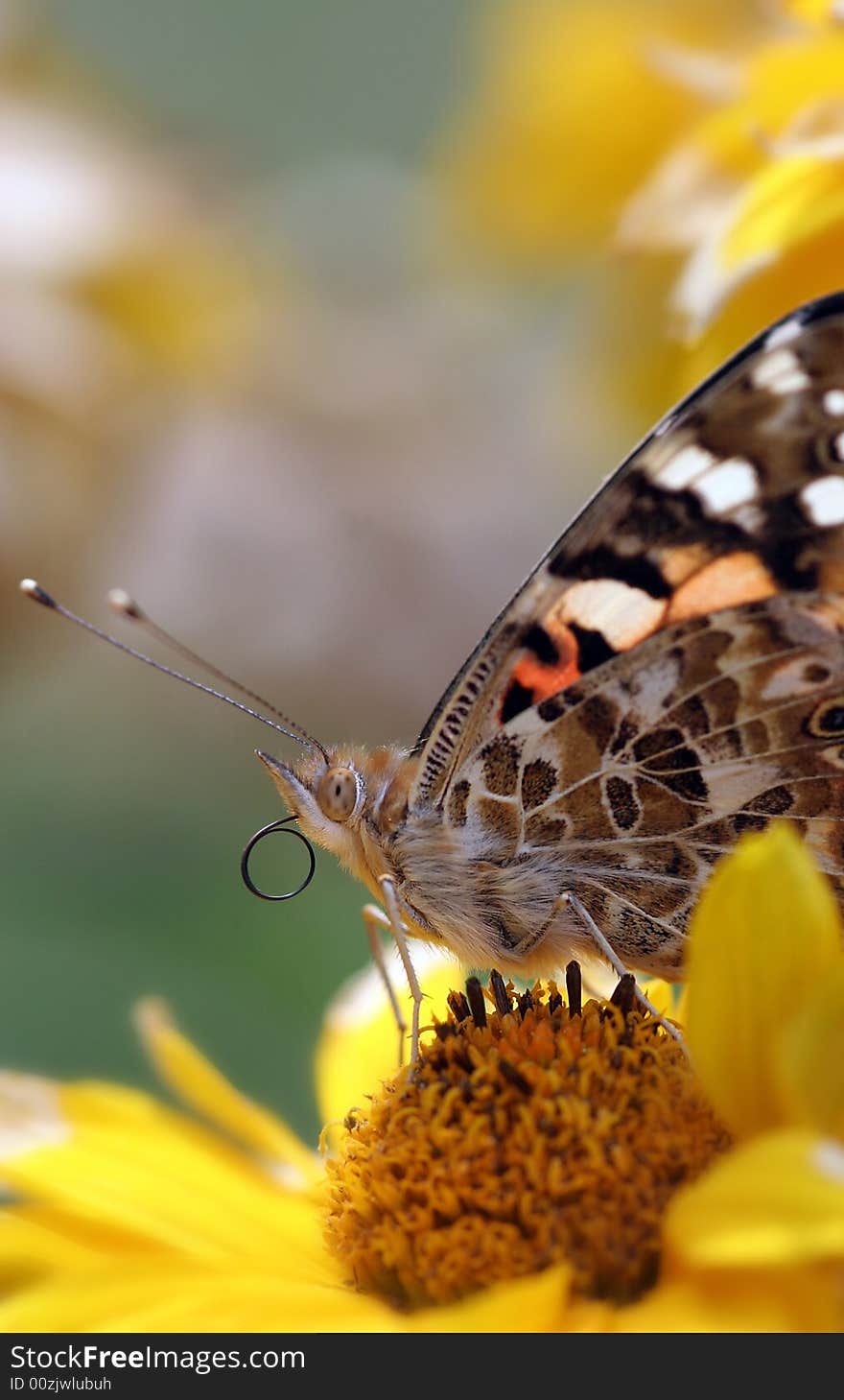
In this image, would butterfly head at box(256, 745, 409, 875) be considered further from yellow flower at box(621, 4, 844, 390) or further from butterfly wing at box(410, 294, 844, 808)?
yellow flower at box(621, 4, 844, 390)

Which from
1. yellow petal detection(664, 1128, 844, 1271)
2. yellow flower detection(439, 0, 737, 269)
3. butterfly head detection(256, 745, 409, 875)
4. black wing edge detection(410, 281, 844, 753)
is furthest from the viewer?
yellow flower detection(439, 0, 737, 269)

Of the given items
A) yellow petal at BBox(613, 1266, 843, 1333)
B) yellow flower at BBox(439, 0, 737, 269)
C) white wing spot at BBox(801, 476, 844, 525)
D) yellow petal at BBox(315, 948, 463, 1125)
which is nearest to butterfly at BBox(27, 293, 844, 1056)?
white wing spot at BBox(801, 476, 844, 525)

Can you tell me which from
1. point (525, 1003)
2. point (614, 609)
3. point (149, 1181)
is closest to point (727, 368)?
point (614, 609)

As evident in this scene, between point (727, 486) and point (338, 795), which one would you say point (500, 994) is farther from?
point (727, 486)

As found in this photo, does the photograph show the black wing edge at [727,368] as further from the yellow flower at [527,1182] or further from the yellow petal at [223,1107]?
the yellow petal at [223,1107]
